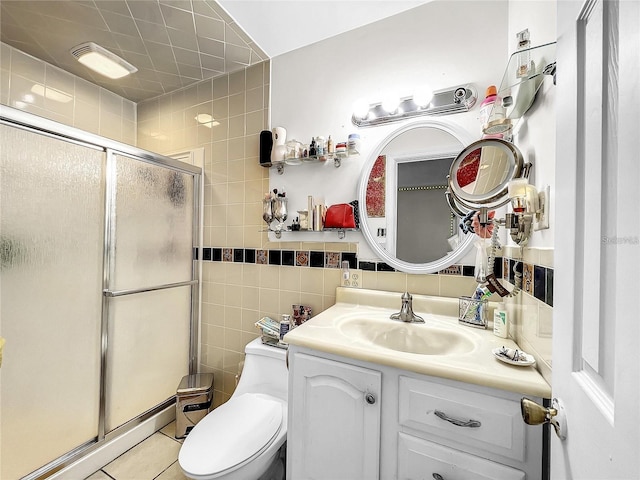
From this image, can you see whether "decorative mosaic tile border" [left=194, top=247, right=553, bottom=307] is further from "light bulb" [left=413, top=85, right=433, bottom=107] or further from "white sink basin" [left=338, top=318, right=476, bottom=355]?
"light bulb" [left=413, top=85, right=433, bottom=107]

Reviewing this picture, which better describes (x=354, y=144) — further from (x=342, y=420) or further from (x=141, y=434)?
(x=141, y=434)

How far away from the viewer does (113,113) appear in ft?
6.72

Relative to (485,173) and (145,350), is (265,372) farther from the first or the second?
(485,173)

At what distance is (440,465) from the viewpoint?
772mm

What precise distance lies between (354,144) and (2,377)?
5.89ft

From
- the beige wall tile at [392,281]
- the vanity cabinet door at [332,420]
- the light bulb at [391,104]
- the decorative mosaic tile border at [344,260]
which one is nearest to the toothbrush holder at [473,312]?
the decorative mosaic tile border at [344,260]

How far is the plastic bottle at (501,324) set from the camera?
997 millimetres

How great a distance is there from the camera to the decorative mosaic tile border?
0.73 meters

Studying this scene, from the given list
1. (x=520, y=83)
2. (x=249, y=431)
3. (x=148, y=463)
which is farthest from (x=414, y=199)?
(x=148, y=463)

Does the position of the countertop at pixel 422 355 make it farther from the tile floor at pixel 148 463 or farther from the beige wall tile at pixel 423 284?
the tile floor at pixel 148 463

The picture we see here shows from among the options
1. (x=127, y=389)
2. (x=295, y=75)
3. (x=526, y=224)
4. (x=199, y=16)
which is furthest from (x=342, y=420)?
(x=199, y=16)

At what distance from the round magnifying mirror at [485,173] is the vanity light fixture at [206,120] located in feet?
5.18

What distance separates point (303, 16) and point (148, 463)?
248cm

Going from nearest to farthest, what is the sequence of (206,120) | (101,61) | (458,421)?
1. (458,421)
2. (101,61)
3. (206,120)
